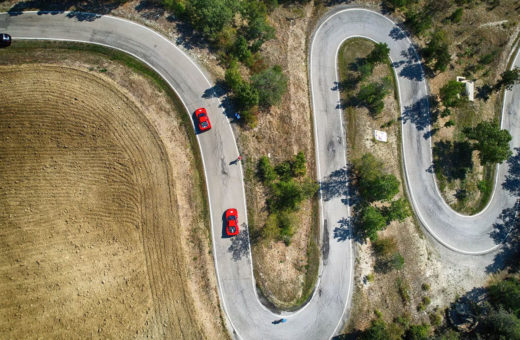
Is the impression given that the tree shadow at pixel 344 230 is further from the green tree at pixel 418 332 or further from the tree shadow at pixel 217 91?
the tree shadow at pixel 217 91

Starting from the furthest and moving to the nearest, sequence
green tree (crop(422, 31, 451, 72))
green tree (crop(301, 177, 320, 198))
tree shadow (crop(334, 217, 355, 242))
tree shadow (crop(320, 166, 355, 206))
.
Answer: green tree (crop(422, 31, 451, 72)) → tree shadow (crop(320, 166, 355, 206)) → tree shadow (crop(334, 217, 355, 242)) → green tree (crop(301, 177, 320, 198))

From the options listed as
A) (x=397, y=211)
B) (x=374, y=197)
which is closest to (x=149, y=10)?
(x=374, y=197)

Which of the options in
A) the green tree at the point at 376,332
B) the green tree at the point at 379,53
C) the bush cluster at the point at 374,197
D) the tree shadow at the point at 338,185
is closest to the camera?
the green tree at the point at 376,332

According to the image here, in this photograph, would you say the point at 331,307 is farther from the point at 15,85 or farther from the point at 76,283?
the point at 15,85

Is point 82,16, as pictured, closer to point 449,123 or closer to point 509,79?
point 449,123

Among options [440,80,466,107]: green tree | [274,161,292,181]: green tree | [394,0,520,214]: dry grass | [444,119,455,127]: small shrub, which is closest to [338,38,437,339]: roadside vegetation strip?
[440,80,466,107]: green tree

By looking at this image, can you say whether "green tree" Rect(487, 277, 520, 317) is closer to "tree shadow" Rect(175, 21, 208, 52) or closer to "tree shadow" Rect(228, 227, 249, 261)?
"tree shadow" Rect(228, 227, 249, 261)

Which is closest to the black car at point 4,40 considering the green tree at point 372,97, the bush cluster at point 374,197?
the green tree at point 372,97

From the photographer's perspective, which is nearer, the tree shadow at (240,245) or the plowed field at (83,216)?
the plowed field at (83,216)
